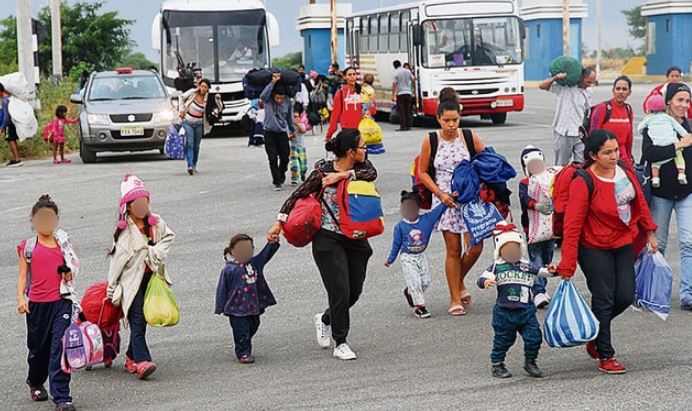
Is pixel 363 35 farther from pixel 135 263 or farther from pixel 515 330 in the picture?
pixel 515 330

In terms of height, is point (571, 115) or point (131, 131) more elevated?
point (571, 115)

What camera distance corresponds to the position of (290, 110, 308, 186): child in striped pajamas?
1836cm

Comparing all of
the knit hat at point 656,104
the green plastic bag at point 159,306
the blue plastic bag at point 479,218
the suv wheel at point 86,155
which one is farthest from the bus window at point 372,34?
the green plastic bag at point 159,306

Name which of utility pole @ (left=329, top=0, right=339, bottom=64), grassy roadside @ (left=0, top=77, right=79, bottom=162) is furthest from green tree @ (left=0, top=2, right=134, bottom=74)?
grassy roadside @ (left=0, top=77, right=79, bottom=162)

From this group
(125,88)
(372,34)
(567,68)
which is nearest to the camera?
(567,68)

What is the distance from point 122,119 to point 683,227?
16.7 meters

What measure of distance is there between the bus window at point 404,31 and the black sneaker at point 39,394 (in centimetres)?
2688

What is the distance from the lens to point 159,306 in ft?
26.5

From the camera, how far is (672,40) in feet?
214

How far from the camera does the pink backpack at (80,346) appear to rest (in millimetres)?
7477

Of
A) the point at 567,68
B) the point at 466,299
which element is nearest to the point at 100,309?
the point at 466,299

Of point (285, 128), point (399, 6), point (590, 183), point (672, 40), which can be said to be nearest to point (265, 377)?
point (590, 183)

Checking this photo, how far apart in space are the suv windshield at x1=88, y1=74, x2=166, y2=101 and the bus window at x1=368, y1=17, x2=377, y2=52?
13254 millimetres

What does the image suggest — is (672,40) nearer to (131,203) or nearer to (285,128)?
(285,128)
